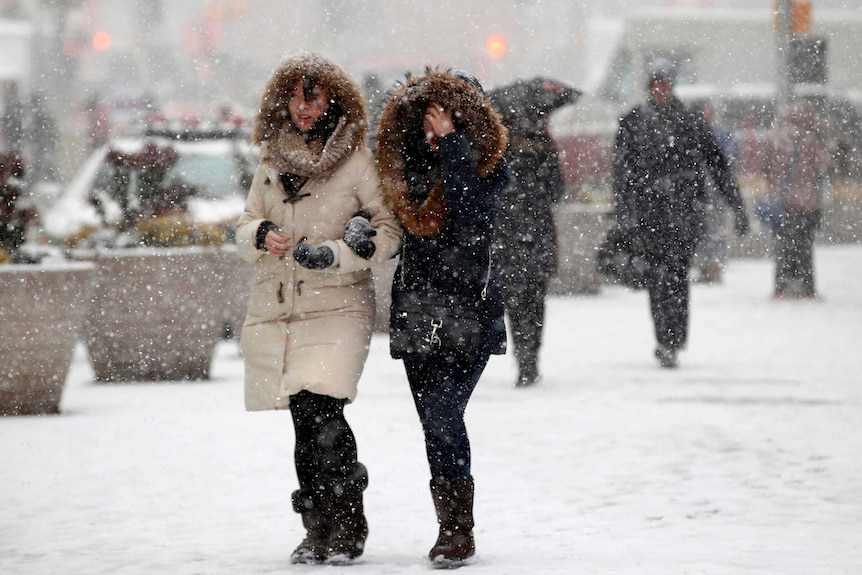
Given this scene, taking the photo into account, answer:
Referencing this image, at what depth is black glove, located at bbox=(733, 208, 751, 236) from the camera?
1149 centimetres

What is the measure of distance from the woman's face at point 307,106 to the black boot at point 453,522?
49.2 inches

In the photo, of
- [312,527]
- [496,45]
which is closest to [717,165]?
[312,527]

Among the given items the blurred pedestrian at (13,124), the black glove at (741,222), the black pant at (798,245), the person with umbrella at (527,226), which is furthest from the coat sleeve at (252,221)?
the blurred pedestrian at (13,124)

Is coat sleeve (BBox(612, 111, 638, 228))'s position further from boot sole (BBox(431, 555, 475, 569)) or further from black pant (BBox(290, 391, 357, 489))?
boot sole (BBox(431, 555, 475, 569))

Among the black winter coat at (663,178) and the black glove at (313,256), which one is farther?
the black winter coat at (663,178)

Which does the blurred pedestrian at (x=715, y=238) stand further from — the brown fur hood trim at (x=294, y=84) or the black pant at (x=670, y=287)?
the brown fur hood trim at (x=294, y=84)

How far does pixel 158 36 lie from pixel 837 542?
81.3 m

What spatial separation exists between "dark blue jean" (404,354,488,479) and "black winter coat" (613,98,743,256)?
5.70 metres

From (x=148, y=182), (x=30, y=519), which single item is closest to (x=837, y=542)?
(x=30, y=519)

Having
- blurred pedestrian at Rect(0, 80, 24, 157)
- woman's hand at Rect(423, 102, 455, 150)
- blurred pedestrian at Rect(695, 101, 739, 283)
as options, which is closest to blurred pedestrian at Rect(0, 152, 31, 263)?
woman's hand at Rect(423, 102, 455, 150)

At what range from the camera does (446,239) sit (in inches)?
221

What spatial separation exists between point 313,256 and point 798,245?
1211 cm

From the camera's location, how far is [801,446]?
820cm

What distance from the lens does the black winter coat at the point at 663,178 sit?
36.7ft
